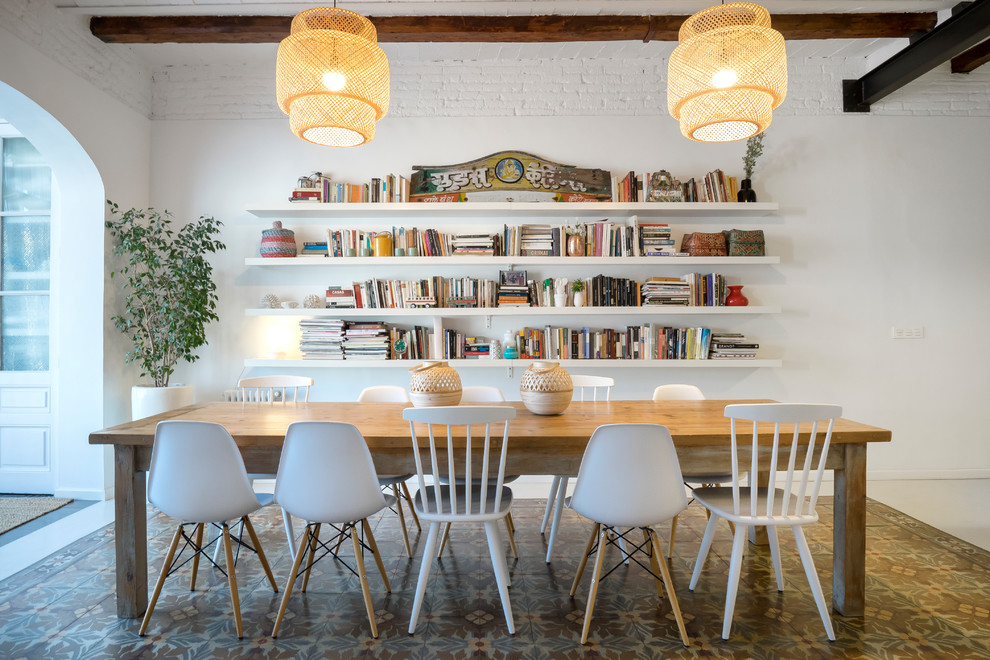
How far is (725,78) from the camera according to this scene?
2148 millimetres

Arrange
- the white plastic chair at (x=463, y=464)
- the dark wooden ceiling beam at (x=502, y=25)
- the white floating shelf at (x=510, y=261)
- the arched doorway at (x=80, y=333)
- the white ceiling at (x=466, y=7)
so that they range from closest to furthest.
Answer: the white plastic chair at (x=463, y=464) < the white ceiling at (x=466, y=7) < the dark wooden ceiling beam at (x=502, y=25) < the arched doorway at (x=80, y=333) < the white floating shelf at (x=510, y=261)

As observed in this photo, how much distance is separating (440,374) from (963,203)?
14.2 ft

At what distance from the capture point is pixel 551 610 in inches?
88.7

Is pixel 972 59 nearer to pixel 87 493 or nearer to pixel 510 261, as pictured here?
pixel 510 261

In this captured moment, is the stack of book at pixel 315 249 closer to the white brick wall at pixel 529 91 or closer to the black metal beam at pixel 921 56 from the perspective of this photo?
the white brick wall at pixel 529 91

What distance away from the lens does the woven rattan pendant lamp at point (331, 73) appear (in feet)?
7.07

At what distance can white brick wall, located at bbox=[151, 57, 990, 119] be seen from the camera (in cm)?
427

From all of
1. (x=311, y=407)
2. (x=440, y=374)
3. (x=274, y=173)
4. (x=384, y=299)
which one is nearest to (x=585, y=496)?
(x=440, y=374)

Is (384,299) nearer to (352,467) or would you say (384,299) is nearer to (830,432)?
(352,467)

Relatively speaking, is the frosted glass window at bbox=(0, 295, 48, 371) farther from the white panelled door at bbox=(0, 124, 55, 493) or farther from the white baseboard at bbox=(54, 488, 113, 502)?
the white baseboard at bbox=(54, 488, 113, 502)

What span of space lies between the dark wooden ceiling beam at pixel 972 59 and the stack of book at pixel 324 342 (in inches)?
190

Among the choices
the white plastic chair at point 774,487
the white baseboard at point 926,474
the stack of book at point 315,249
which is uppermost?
the stack of book at point 315,249

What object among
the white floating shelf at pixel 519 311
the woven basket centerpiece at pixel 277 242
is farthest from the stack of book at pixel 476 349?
the woven basket centerpiece at pixel 277 242

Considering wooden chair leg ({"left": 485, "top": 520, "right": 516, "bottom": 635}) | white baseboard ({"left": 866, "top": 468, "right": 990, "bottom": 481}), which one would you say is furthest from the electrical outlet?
wooden chair leg ({"left": 485, "top": 520, "right": 516, "bottom": 635})
